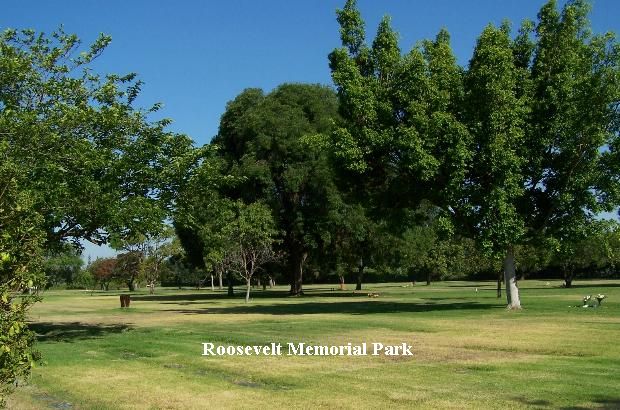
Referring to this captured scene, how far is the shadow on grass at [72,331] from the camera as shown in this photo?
2017 centimetres

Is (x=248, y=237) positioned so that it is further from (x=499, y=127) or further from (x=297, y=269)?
(x=499, y=127)

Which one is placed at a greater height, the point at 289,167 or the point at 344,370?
the point at 289,167

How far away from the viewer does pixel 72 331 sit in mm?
22656

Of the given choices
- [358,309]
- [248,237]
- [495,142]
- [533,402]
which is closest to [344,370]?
[533,402]

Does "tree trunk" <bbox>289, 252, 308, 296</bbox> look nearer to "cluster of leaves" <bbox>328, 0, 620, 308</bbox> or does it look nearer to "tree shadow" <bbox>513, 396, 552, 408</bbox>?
"cluster of leaves" <bbox>328, 0, 620, 308</bbox>

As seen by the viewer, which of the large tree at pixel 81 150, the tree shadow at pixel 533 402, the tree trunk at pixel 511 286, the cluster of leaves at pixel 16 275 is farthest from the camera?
the tree trunk at pixel 511 286

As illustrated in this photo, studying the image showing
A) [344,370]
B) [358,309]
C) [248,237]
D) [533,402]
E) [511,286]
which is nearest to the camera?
[533,402]

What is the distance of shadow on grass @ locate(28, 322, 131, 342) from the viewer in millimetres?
20172

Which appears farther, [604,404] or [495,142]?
[495,142]

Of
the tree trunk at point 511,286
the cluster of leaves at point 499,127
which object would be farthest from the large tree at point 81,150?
the tree trunk at point 511,286

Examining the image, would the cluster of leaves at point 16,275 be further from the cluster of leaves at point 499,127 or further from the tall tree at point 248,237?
the tall tree at point 248,237

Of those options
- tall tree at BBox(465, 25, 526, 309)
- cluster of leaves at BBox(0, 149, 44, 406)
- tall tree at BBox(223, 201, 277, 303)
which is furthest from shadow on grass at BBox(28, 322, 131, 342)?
tall tree at BBox(465, 25, 526, 309)

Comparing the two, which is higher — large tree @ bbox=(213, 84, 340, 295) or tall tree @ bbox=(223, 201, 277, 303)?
large tree @ bbox=(213, 84, 340, 295)

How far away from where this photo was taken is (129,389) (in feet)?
33.7
